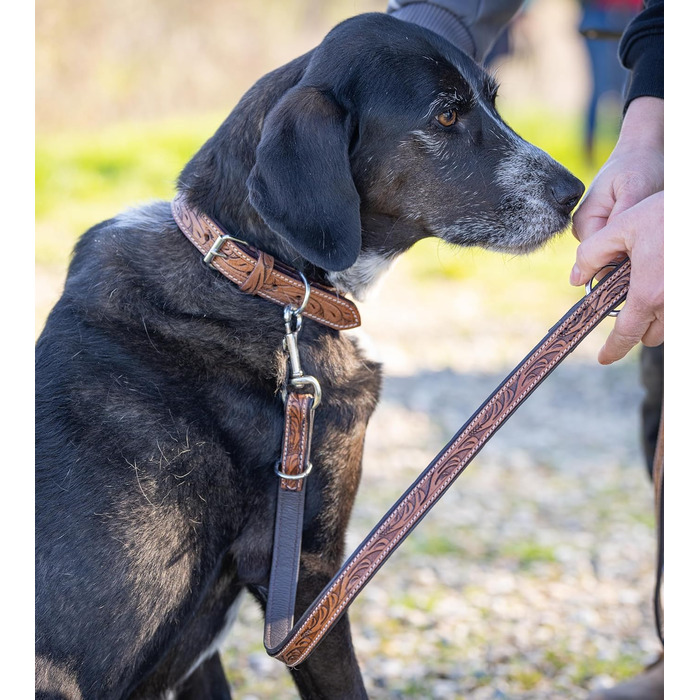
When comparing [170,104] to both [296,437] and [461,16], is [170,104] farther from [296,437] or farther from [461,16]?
[296,437]

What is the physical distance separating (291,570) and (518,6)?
2082mm

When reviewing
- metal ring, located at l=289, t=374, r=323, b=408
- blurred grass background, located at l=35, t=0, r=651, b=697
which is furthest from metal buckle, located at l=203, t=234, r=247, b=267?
blurred grass background, located at l=35, t=0, r=651, b=697

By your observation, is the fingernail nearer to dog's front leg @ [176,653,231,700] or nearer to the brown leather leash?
the brown leather leash

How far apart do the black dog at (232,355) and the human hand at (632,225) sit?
0.75 ft

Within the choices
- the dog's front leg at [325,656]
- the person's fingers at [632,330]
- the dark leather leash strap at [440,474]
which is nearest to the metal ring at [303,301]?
the dark leather leash strap at [440,474]

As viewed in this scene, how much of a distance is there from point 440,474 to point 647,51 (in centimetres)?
134

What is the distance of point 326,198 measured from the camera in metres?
2.05

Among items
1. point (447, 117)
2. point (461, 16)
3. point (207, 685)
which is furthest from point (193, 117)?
point (207, 685)

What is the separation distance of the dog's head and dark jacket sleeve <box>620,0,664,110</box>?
0.31m

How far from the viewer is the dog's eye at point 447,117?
2275 mm

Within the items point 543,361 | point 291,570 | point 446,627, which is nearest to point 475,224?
point 543,361

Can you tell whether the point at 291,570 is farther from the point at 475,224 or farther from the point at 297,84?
the point at 297,84

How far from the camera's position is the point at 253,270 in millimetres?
2057

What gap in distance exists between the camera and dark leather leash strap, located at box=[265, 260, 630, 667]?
195 centimetres
